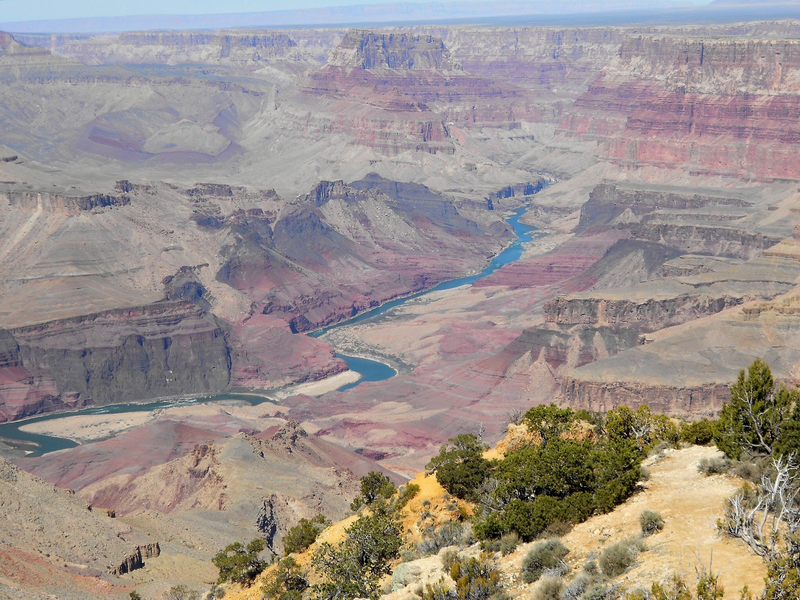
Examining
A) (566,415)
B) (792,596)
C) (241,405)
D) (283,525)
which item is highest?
(792,596)

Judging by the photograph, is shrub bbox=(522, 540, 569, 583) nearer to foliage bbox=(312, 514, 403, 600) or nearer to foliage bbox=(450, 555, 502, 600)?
foliage bbox=(450, 555, 502, 600)

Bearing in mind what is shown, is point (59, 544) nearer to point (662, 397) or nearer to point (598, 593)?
point (598, 593)

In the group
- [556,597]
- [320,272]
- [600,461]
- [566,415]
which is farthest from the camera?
[320,272]

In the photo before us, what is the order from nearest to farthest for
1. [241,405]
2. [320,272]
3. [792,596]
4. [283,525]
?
[792,596]
[283,525]
[241,405]
[320,272]

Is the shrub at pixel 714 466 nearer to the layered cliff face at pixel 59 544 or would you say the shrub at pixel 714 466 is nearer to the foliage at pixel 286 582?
the foliage at pixel 286 582

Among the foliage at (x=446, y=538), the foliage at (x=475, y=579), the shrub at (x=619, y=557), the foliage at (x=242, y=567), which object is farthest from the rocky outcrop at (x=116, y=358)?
the shrub at (x=619, y=557)

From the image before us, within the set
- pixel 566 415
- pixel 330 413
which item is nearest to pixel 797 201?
pixel 330 413

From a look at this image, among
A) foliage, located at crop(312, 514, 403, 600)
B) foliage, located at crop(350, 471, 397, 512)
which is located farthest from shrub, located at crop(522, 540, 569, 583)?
foliage, located at crop(350, 471, 397, 512)

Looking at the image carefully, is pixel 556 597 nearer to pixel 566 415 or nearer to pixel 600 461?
pixel 600 461
